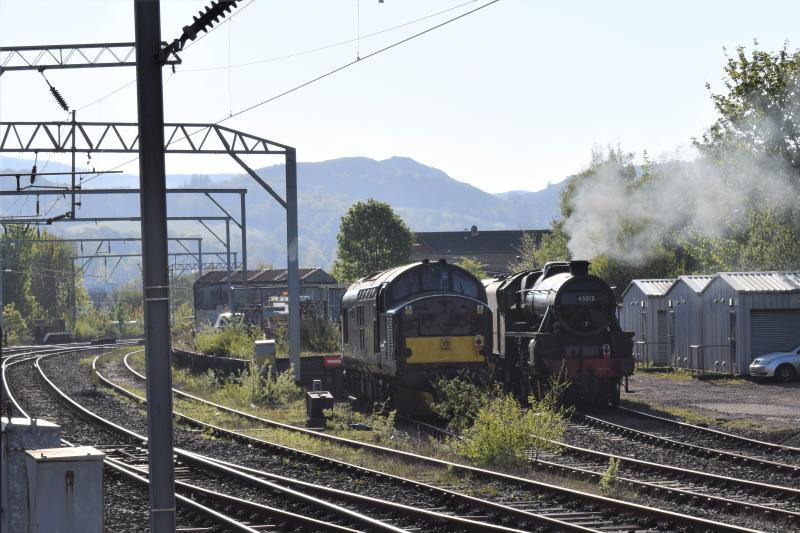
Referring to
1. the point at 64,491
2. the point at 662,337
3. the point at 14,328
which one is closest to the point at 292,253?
the point at 662,337

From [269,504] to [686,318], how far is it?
92.1ft

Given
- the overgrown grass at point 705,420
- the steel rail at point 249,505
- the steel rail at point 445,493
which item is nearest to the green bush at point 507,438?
the steel rail at point 445,493

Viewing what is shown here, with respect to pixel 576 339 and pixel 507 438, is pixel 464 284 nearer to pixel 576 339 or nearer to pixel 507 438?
pixel 576 339

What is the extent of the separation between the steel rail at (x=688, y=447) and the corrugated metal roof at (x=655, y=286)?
19309mm

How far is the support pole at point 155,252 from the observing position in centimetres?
927

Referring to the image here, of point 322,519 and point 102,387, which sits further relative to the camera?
point 102,387

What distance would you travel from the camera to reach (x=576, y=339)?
81.4 feet

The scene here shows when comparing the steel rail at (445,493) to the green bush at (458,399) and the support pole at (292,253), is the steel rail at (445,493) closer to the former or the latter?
the green bush at (458,399)

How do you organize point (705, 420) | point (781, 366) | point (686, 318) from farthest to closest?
point (686, 318), point (781, 366), point (705, 420)

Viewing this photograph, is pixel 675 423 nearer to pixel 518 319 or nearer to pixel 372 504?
pixel 518 319

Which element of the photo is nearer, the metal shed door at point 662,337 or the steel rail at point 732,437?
the steel rail at point 732,437

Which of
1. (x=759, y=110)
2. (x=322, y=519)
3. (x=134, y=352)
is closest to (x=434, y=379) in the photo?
(x=322, y=519)

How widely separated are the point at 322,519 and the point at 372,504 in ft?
2.49

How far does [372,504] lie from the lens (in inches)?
536
